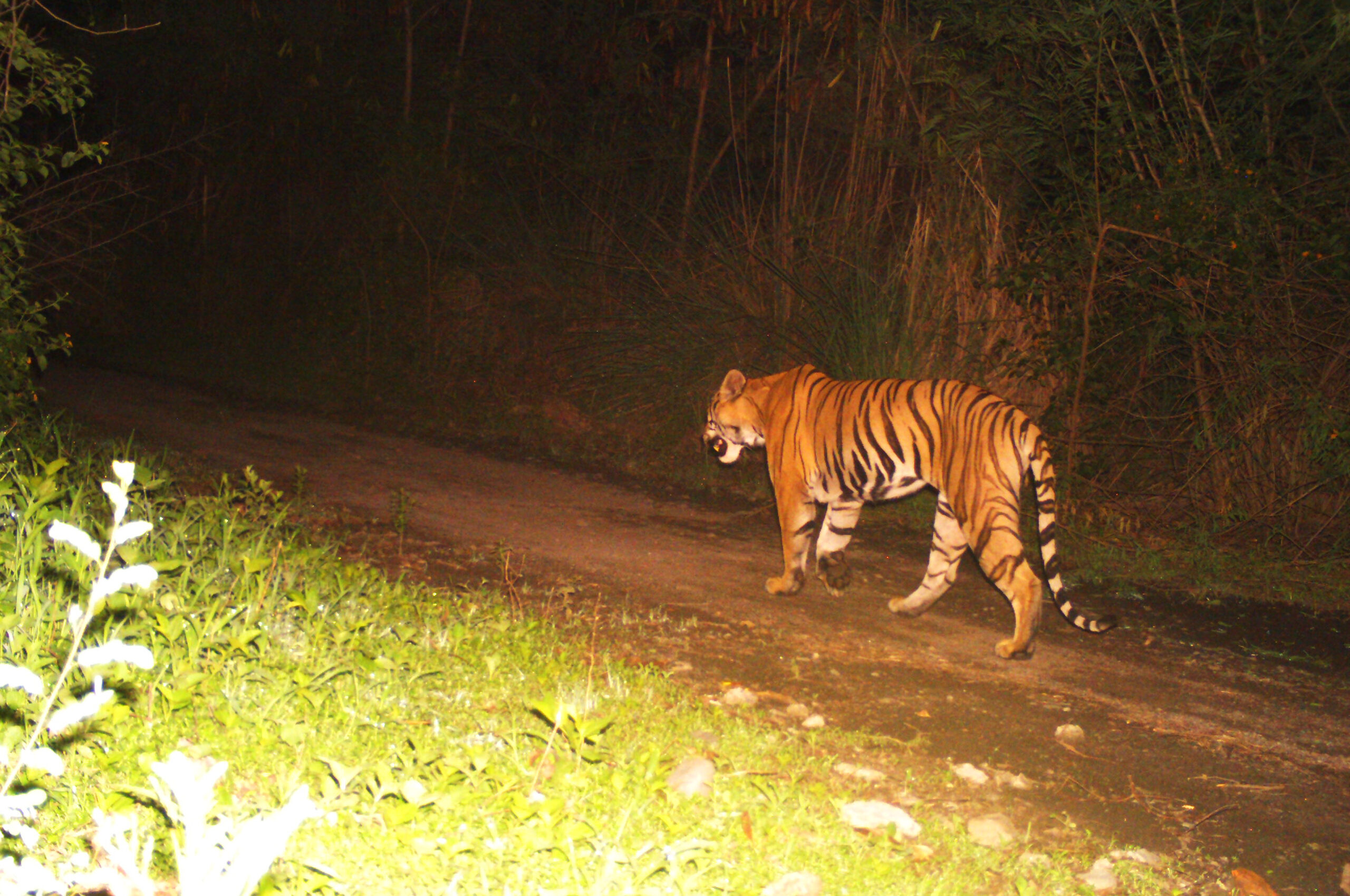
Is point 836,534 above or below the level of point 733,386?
below

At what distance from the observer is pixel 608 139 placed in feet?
45.4

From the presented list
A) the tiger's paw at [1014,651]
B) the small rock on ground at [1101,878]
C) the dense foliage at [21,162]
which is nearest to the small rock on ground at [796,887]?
the small rock on ground at [1101,878]

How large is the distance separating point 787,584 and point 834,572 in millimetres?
374

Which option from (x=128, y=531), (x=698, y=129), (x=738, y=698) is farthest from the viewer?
(x=698, y=129)

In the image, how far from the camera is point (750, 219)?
10430mm

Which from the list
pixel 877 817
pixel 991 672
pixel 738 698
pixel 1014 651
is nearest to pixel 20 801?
pixel 877 817

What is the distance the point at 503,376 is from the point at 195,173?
8.28 m

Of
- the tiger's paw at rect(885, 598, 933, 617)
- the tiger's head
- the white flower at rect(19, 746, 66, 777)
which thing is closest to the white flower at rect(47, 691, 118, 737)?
the white flower at rect(19, 746, 66, 777)

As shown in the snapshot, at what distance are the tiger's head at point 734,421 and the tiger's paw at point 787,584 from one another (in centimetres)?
113

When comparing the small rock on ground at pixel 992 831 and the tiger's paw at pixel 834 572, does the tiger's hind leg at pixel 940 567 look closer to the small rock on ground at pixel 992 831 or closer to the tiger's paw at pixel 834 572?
the tiger's paw at pixel 834 572

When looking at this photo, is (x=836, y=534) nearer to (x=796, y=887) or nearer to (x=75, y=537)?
(x=796, y=887)

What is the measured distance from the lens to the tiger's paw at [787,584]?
19.9 feet

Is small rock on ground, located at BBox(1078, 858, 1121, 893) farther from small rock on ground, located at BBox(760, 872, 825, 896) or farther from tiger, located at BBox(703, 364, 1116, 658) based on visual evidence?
tiger, located at BBox(703, 364, 1116, 658)

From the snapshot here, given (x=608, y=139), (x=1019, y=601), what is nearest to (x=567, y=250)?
(x=608, y=139)
